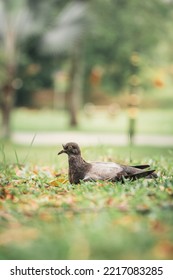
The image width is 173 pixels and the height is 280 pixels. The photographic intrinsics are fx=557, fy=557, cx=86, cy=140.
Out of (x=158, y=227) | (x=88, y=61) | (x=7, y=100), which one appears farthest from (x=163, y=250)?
(x=88, y=61)

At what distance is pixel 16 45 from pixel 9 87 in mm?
1171

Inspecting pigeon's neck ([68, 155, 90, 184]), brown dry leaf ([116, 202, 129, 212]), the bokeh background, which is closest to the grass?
the bokeh background

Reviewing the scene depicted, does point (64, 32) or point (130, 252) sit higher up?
point (64, 32)

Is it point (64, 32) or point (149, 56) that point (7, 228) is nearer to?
point (64, 32)

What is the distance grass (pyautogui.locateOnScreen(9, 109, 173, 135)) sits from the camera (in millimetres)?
16609

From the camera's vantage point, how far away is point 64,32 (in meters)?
13.1

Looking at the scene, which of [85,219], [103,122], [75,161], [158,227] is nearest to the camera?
[158,227]

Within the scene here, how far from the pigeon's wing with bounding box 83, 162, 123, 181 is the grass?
9.51m

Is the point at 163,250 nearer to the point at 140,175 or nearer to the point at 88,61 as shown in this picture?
the point at 140,175

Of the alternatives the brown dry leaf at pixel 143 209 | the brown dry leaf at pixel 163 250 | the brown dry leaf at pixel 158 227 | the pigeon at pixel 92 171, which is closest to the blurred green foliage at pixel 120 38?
the pigeon at pixel 92 171

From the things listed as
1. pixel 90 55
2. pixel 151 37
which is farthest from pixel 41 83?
pixel 151 37

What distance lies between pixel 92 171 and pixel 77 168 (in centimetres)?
13

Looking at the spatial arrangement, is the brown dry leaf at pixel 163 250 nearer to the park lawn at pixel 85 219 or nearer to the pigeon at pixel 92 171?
the park lawn at pixel 85 219

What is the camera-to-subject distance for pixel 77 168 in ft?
15.7
